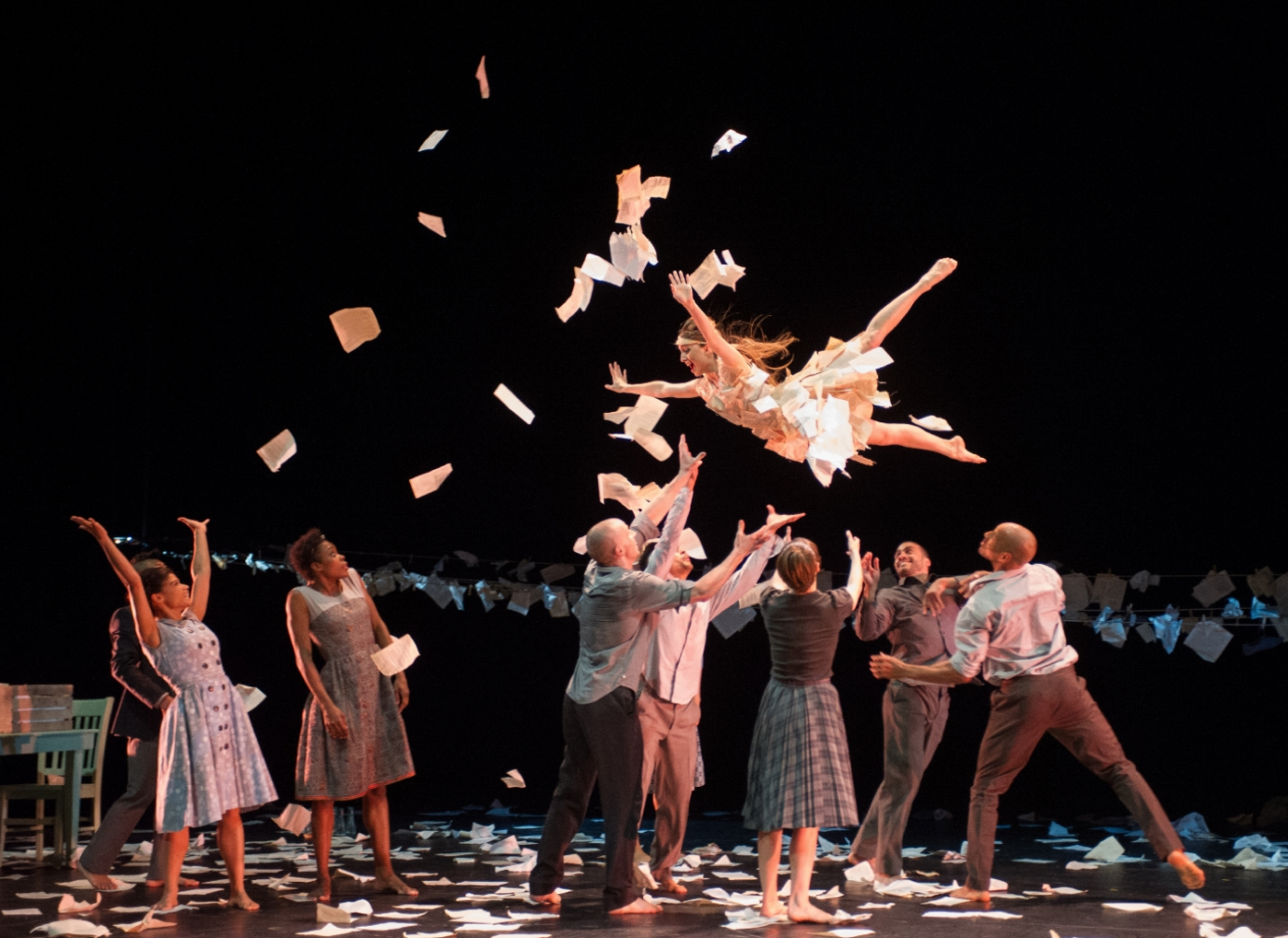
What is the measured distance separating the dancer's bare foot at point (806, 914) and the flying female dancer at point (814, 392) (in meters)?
1.54

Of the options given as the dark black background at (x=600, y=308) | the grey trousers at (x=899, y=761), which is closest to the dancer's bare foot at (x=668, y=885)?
the grey trousers at (x=899, y=761)

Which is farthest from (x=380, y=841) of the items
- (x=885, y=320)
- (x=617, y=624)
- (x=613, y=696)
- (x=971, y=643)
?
(x=885, y=320)

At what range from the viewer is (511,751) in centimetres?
835

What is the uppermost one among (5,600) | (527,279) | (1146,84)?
(1146,84)

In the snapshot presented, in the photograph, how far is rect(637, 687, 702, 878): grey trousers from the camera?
4.52m

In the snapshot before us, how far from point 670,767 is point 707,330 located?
173 centimetres

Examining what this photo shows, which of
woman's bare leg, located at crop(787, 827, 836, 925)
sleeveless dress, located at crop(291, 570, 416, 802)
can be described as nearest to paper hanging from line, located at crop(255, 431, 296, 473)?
sleeveless dress, located at crop(291, 570, 416, 802)

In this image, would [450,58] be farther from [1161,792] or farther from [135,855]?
[1161,792]

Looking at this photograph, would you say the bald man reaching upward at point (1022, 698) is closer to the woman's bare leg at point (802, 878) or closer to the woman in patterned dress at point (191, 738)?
the woman's bare leg at point (802, 878)

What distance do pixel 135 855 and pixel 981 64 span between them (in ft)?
18.9

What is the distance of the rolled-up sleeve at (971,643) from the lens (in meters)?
4.41

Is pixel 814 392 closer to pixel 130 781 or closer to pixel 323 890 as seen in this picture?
pixel 323 890

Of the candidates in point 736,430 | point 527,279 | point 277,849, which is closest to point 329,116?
point 527,279

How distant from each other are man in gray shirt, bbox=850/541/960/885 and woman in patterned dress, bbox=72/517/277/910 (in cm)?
227
